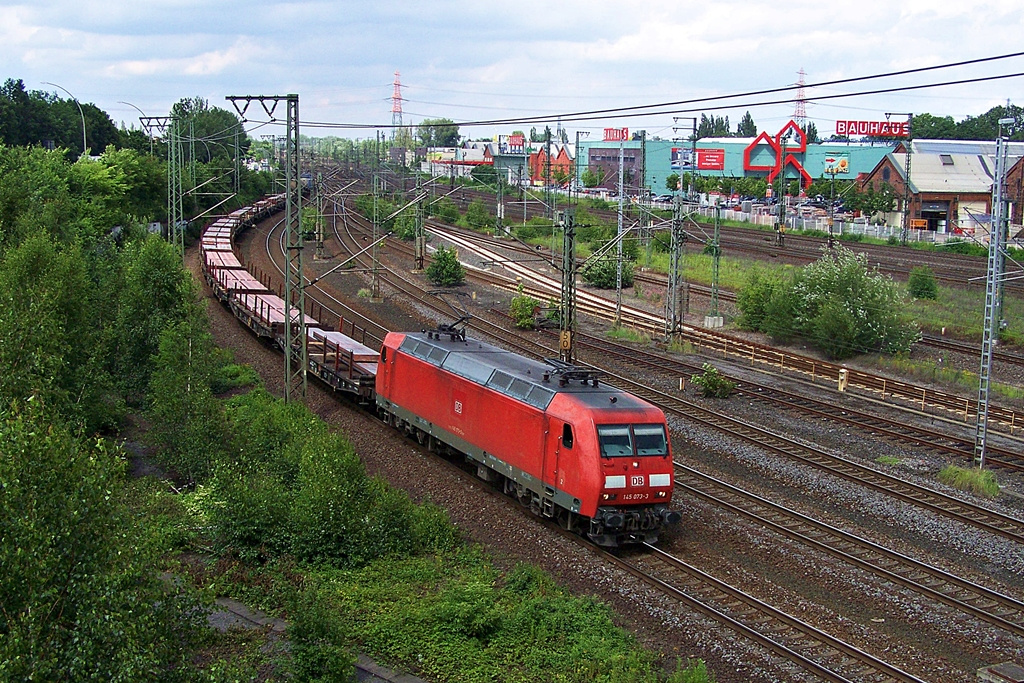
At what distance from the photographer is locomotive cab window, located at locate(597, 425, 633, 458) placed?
17422 millimetres

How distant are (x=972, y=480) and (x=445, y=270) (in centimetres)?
3089

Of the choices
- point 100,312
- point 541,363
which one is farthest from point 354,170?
point 541,363

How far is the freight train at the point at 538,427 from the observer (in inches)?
690

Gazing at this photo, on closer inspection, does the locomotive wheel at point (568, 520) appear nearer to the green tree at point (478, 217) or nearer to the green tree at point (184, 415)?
the green tree at point (184, 415)

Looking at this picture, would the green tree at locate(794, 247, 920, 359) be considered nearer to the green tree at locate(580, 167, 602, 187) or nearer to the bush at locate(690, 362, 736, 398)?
the bush at locate(690, 362, 736, 398)

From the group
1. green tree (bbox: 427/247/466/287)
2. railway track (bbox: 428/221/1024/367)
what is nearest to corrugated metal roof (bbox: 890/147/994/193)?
railway track (bbox: 428/221/1024/367)

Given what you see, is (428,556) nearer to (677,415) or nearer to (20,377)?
(20,377)

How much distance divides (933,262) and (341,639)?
51.1 m

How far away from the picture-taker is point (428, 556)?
58.2 ft

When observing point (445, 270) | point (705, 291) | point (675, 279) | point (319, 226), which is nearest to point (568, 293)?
point (675, 279)

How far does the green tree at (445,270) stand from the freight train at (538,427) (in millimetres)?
21388

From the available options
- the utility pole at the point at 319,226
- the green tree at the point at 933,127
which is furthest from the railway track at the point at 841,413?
the green tree at the point at 933,127

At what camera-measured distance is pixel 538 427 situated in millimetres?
18875

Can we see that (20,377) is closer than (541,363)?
Yes
